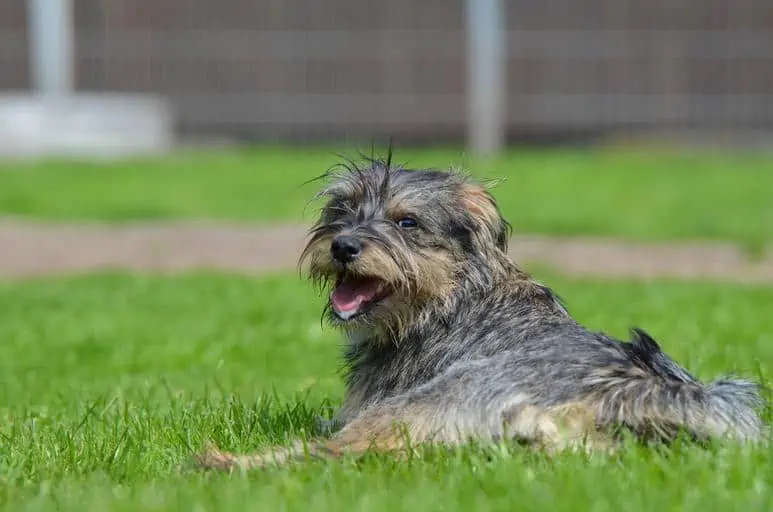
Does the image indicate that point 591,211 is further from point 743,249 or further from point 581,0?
point 581,0

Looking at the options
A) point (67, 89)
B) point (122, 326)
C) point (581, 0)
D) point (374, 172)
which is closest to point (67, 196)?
point (67, 89)

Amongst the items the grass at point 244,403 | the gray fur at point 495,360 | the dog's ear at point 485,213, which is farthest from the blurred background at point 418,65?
the gray fur at point 495,360

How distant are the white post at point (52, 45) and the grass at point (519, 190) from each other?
2357 millimetres

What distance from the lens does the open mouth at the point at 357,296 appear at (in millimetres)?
6078

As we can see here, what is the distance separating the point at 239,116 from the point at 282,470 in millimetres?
20276

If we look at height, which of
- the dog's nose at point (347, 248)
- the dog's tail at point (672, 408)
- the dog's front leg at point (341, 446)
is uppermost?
the dog's nose at point (347, 248)

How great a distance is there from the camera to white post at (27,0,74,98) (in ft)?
76.7

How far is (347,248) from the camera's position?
5941mm

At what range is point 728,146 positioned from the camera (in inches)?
1003

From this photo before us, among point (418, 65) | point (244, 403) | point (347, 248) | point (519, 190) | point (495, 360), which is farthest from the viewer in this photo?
point (418, 65)

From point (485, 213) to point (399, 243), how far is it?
0.46m

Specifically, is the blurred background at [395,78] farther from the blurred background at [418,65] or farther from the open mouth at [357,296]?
the open mouth at [357,296]

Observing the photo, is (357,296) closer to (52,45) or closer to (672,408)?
(672,408)

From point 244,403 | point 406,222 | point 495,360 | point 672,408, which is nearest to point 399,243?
point 406,222
